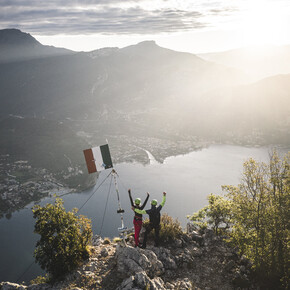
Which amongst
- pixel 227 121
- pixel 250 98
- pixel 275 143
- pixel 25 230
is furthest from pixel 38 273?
pixel 250 98

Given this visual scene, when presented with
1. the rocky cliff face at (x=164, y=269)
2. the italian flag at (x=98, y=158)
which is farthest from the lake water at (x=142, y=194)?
the italian flag at (x=98, y=158)

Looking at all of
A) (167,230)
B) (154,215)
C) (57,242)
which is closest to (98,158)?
(154,215)

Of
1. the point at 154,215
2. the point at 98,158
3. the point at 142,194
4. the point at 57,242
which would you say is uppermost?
the point at 98,158

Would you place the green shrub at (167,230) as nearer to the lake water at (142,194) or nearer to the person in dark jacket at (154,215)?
the person in dark jacket at (154,215)

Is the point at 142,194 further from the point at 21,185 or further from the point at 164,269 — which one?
the point at 164,269

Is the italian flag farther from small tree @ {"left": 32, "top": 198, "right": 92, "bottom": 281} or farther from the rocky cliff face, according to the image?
the rocky cliff face

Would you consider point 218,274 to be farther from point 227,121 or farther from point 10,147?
point 10,147
